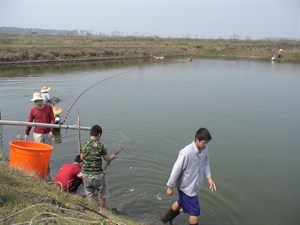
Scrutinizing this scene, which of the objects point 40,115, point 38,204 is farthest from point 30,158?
point 38,204

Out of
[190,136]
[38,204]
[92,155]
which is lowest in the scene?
[190,136]

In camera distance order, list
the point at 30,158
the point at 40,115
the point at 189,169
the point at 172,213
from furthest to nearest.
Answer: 1. the point at 40,115
2. the point at 30,158
3. the point at 172,213
4. the point at 189,169

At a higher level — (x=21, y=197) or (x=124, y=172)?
(x=21, y=197)

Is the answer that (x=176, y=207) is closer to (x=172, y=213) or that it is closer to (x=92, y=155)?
(x=172, y=213)

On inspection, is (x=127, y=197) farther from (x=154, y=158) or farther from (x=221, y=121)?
(x=221, y=121)

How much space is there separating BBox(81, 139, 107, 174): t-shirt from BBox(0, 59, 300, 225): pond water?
1.78 meters

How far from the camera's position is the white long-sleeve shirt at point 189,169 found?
5391 millimetres

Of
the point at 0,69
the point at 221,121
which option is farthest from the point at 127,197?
the point at 0,69

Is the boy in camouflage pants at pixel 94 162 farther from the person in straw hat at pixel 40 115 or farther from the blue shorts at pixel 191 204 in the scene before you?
the person in straw hat at pixel 40 115

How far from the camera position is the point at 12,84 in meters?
23.3

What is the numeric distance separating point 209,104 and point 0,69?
67.5ft

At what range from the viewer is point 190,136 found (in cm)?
1252

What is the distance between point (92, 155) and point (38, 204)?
1182mm

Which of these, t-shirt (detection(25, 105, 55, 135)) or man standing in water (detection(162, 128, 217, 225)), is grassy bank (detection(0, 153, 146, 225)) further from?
t-shirt (detection(25, 105, 55, 135))
